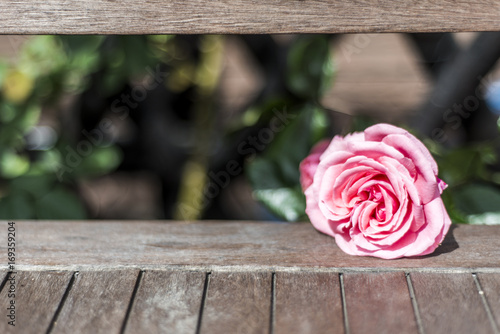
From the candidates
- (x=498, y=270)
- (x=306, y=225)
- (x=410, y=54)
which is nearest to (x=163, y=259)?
(x=306, y=225)

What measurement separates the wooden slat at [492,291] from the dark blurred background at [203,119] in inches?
9.1

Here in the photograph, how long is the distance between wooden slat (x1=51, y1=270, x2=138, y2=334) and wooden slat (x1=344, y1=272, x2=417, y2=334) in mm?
352

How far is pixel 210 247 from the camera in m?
1.12

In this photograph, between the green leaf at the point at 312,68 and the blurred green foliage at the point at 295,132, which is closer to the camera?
the blurred green foliage at the point at 295,132

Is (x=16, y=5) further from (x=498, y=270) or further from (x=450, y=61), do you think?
(x=450, y=61)

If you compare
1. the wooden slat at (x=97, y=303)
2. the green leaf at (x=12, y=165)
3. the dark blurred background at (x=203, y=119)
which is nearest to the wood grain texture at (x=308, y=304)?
the wooden slat at (x=97, y=303)

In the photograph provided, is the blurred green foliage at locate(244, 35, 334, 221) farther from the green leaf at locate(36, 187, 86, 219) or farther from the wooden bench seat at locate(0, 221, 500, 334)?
the green leaf at locate(36, 187, 86, 219)

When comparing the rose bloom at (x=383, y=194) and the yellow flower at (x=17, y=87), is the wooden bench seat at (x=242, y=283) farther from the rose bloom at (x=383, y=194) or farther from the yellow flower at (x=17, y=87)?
the yellow flower at (x=17, y=87)

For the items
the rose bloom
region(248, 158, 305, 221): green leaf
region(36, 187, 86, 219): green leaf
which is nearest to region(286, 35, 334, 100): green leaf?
region(248, 158, 305, 221): green leaf

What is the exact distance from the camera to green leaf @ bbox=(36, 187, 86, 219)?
1.71 m

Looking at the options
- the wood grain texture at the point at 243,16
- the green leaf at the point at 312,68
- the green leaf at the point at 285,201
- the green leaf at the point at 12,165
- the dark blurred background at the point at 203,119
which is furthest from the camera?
the green leaf at the point at 12,165

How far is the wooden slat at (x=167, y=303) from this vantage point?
0.90 meters

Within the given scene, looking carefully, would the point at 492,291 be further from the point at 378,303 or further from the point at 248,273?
the point at 248,273

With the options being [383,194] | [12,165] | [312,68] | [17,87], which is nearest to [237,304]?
[383,194]
